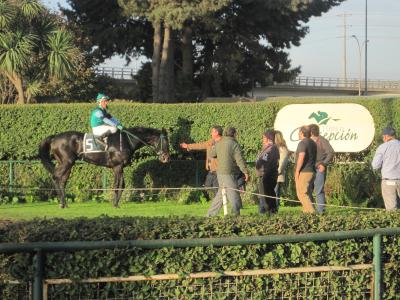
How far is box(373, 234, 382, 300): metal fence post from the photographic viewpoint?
6.67 meters

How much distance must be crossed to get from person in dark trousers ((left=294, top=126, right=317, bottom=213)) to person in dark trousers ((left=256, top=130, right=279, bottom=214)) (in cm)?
73

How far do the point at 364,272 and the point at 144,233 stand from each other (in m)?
2.00

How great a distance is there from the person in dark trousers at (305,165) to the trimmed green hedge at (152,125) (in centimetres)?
601

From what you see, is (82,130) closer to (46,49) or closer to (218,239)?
(46,49)

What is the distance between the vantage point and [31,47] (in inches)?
918

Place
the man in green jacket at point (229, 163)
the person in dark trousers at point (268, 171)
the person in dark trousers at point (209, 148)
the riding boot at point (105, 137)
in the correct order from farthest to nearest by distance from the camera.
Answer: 1. the riding boot at point (105, 137)
2. the person in dark trousers at point (209, 148)
3. the person in dark trousers at point (268, 171)
4. the man in green jacket at point (229, 163)

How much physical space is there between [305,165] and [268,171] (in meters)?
0.98

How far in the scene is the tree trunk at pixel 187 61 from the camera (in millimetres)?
38312

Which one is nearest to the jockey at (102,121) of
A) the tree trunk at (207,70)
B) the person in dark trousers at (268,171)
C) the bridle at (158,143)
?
the bridle at (158,143)

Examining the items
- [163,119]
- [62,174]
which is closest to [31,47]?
[163,119]

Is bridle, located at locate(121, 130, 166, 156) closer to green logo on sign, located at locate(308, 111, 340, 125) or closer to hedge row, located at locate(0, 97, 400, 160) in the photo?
hedge row, located at locate(0, 97, 400, 160)

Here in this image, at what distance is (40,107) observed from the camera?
1983 cm

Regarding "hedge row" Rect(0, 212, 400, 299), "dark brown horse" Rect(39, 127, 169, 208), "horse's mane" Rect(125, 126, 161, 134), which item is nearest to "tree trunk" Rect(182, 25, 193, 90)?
"horse's mane" Rect(125, 126, 161, 134)

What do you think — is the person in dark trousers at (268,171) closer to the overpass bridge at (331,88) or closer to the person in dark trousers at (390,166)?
the person in dark trousers at (390,166)
